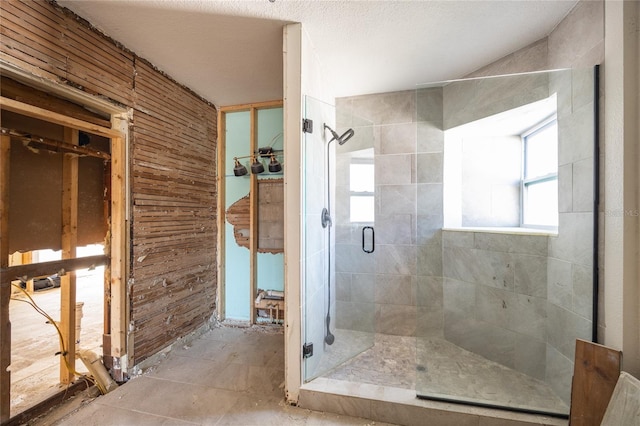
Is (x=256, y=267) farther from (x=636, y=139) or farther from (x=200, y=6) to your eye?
(x=636, y=139)

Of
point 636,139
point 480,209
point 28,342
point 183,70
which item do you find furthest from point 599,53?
point 28,342

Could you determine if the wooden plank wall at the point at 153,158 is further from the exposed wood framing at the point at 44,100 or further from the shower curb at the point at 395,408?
the shower curb at the point at 395,408

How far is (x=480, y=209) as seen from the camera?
8.05 feet

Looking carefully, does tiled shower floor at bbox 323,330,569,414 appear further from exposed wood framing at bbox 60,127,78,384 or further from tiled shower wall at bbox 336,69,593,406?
exposed wood framing at bbox 60,127,78,384

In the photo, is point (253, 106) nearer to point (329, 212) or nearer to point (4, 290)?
point (329, 212)

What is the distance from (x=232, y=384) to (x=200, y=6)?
2.52m

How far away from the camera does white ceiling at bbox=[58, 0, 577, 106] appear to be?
4.95ft

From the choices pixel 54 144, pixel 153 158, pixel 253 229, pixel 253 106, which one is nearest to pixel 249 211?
pixel 253 229

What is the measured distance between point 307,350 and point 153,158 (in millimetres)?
1970

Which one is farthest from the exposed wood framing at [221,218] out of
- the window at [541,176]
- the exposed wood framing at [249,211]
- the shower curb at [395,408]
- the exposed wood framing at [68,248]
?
the window at [541,176]

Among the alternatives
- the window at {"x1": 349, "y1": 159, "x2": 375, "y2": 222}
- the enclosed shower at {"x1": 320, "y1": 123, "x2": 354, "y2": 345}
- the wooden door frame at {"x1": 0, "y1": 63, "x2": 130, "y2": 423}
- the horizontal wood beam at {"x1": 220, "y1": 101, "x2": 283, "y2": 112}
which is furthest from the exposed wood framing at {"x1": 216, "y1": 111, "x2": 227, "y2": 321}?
the window at {"x1": 349, "y1": 159, "x2": 375, "y2": 222}

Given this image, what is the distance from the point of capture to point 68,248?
5.87 ft

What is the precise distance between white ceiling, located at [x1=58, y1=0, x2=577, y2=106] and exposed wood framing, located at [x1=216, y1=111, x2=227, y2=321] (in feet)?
2.23

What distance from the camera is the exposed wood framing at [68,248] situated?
5.84 feet
